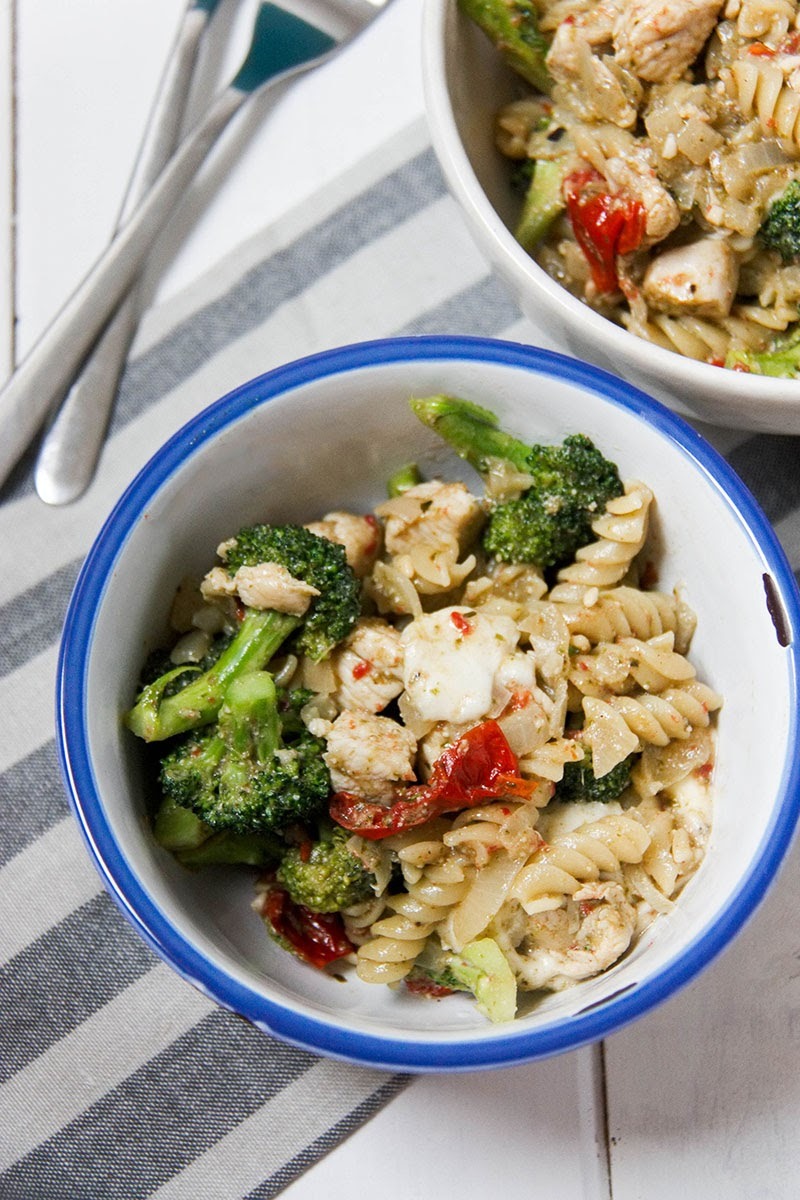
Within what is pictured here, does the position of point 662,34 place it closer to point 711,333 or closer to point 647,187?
point 647,187

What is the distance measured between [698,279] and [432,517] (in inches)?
26.5

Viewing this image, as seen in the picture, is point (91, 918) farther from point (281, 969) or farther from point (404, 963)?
point (404, 963)

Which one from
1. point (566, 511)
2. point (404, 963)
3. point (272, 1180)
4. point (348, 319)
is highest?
point (348, 319)

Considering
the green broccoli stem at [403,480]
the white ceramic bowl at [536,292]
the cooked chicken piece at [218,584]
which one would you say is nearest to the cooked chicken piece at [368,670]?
the cooked chicken piece at [218,584]

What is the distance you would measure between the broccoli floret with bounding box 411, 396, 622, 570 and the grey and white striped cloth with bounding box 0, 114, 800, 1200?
532 mm

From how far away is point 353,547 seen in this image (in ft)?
7.49

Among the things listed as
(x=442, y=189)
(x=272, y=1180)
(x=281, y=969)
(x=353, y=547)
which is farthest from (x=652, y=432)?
(x=272, y=1180)

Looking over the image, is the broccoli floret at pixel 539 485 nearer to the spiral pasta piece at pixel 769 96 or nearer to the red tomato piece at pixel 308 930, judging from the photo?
the spiral pasta piece at pixel 769 96

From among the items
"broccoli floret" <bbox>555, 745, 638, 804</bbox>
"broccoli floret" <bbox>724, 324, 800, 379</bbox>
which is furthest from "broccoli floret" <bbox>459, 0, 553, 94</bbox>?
"broccoli floret" <bbox>555, 745, 638, 804</bbox>

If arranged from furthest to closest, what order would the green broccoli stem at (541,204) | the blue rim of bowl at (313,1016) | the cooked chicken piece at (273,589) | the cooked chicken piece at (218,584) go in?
the green broccoli stem at (541,204) < the cooked chicken piece at (218,584) < the cooked chicken piece at (273,589) < the blue rim of bowl at (313,1016)

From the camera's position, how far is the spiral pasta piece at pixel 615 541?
2133mm

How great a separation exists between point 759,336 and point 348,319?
98cm

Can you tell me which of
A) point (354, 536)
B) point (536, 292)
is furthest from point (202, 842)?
point (536, 292)

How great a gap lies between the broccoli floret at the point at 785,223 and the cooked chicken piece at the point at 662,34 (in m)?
0.33
